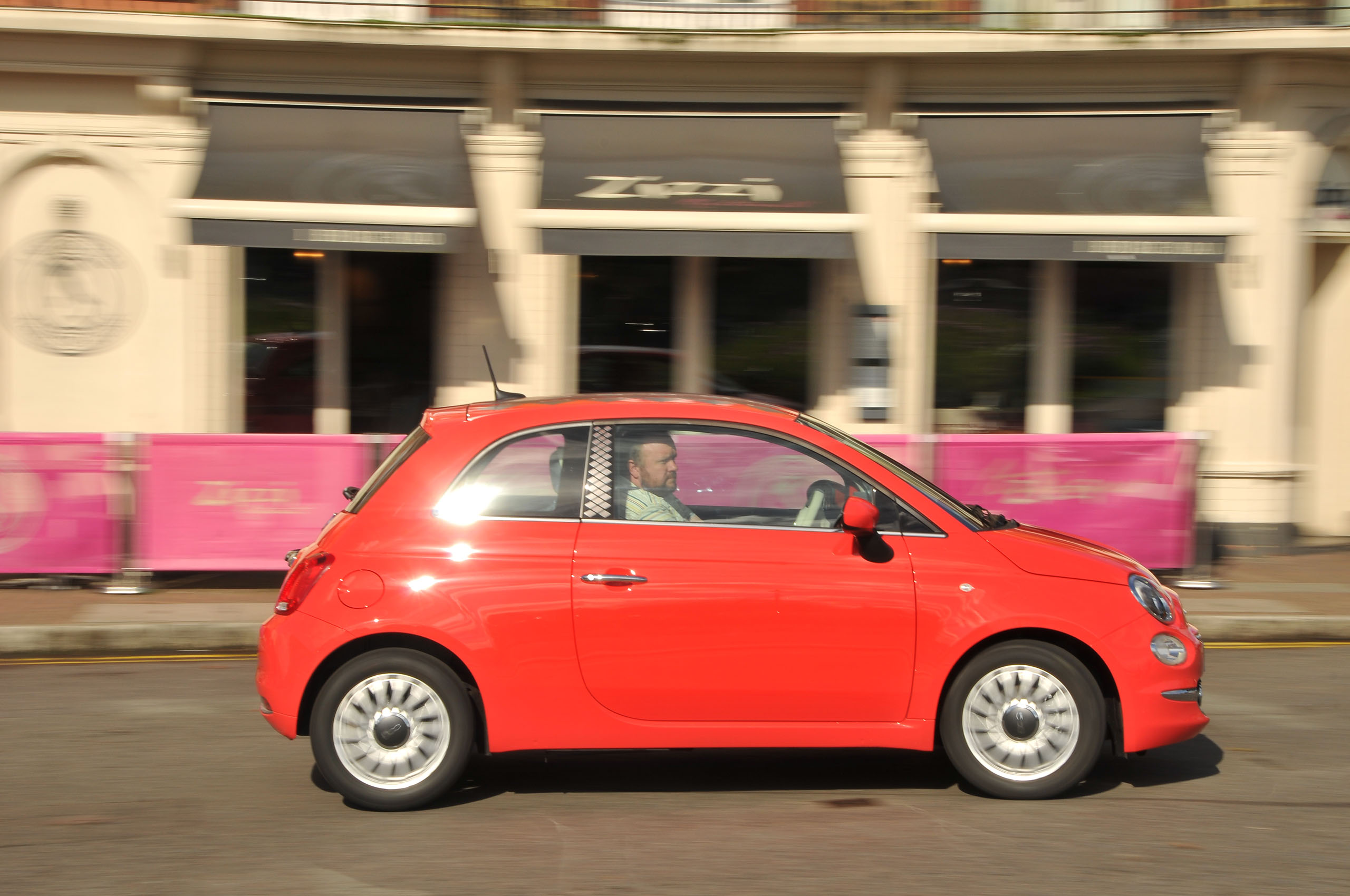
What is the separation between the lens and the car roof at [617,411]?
5.23m

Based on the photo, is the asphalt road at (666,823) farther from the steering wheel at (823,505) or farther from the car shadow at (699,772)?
the steering wheel at (823,505)

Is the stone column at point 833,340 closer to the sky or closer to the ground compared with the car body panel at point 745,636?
closer to the sky

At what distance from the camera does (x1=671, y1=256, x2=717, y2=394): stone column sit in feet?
41.9

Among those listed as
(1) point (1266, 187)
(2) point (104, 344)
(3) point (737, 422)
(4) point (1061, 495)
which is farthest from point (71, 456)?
(1) point (1266, 187)

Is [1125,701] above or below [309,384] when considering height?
below

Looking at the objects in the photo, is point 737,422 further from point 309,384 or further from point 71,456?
point 309,384

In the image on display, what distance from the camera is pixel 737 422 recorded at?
17.1ft

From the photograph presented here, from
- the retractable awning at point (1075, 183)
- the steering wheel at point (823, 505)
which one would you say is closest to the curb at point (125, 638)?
the steering wheel at point (823, 505)

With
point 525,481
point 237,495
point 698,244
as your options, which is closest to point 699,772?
point 525,481

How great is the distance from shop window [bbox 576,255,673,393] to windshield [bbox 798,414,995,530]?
24.0 ft

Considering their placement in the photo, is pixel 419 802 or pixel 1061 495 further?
pixel 1061 495

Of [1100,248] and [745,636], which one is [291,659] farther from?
[1100,248]

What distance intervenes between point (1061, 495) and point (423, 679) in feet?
19.9

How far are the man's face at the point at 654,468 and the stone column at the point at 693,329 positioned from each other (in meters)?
7.55
